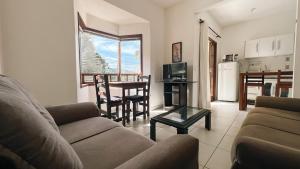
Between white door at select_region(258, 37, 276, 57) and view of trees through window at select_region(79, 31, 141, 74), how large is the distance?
3.93m

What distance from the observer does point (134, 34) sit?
3.87m

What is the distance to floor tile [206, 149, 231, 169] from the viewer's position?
141 centimetres

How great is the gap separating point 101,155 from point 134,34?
3.51 metres

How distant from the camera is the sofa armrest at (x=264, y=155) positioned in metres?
0.62

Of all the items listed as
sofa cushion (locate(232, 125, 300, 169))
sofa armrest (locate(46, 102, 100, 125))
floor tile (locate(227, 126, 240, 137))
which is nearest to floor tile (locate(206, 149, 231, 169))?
floor tile (locate(227, 126, 240, 137))

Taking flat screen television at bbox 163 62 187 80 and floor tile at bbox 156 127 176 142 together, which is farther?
flat screen television at bbox 163 62 187 80

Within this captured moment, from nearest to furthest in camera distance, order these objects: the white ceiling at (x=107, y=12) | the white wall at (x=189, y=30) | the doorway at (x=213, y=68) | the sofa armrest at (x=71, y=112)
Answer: the sofa armrest at (x=71, y=112) → the white ceiling at (x=107, y=12) → the white wall at (x=189, y=30) → the doorway at (x=213, y=68)

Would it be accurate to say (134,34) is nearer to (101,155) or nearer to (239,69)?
(101,155)

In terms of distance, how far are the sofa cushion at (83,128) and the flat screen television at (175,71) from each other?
2.67m

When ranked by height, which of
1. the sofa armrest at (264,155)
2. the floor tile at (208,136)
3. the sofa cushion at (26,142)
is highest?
the sofa cushion at (26,142)

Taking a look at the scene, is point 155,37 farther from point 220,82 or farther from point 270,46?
point 270,46

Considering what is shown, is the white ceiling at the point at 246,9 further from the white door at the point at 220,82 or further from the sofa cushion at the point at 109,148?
the sofa cushion at the point at 109,148

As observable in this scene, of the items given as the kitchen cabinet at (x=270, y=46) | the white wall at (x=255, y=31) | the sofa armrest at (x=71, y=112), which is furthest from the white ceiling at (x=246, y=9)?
the sofa armrest at (x=71, y=112)

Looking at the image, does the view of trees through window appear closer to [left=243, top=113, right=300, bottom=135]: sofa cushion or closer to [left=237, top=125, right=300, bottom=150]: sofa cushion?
[left=243, top=113, right=300, bottom=135]: sofa cushion
